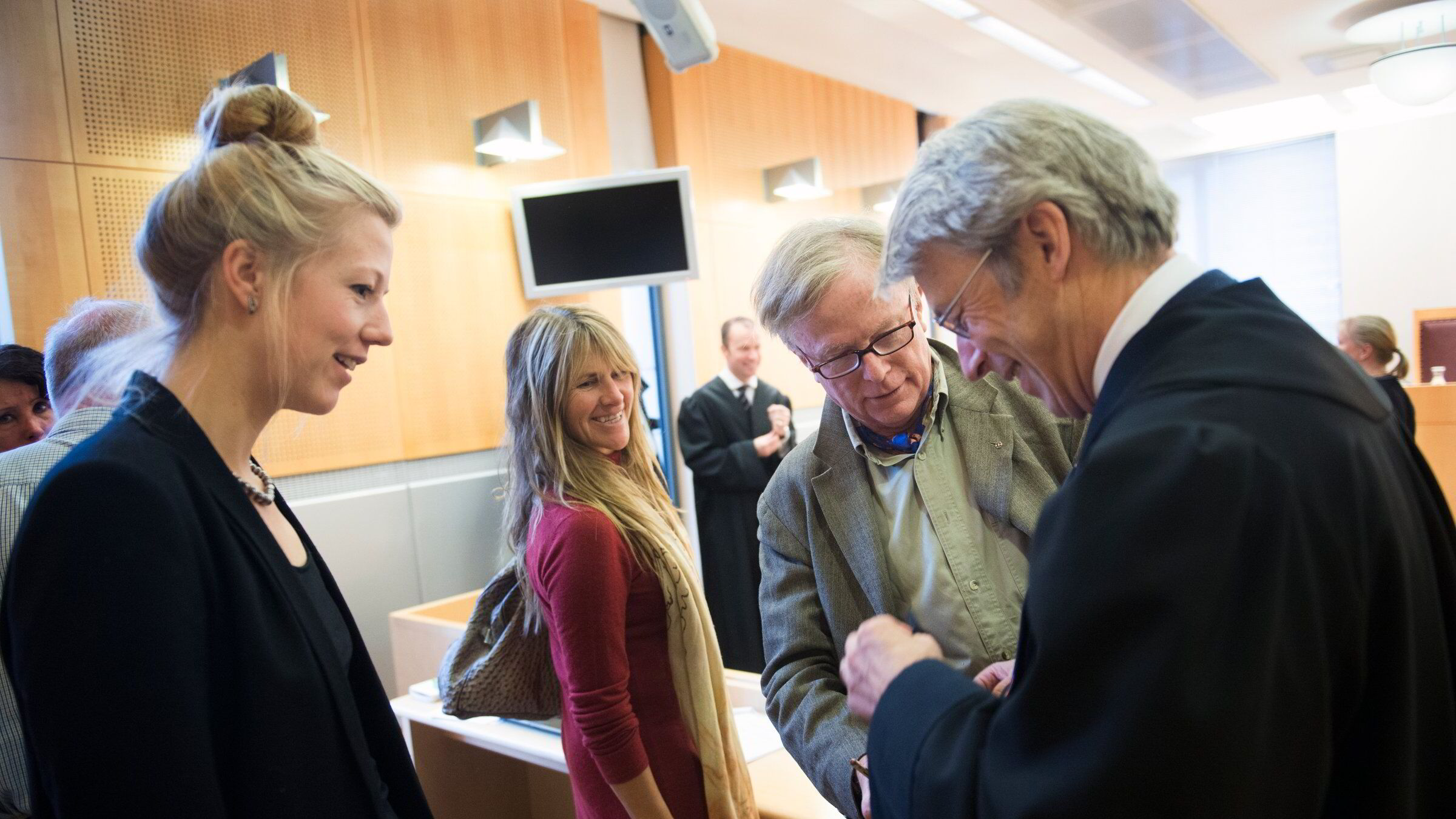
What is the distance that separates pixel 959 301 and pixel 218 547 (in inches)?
31.4

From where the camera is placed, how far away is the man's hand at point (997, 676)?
1253 millimetres

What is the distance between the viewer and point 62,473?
0.91 m

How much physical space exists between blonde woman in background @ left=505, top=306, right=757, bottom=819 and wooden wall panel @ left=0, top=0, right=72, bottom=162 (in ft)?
7.61

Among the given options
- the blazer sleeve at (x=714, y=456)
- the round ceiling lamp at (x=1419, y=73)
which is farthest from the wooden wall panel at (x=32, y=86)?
the round ceiling lamp at (x=1419, y=73)

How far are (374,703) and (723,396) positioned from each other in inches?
152

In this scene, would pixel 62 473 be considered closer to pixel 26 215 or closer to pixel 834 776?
pixel 834 776

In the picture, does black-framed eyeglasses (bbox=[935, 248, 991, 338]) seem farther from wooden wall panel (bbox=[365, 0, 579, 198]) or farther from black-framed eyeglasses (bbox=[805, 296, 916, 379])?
wooden wall panel (bbox=[365, 0, 579, 198])

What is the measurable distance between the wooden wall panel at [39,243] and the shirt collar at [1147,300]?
11.5 ft

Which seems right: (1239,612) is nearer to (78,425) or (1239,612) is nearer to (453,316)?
(78,425)

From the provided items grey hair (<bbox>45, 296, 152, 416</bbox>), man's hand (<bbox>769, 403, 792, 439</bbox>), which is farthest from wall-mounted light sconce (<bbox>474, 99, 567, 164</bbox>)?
grey hair (<bbox>45, 296, 152, 416</bbox>)

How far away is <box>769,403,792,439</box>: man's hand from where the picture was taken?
4.88m

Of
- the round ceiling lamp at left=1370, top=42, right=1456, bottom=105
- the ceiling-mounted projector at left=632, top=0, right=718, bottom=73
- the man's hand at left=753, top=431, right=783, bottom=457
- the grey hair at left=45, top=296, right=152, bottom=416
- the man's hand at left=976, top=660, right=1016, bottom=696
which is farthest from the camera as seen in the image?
the round ceiling lamp at left=1370, top=42, right=1456, bottom=105

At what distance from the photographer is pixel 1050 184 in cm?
91

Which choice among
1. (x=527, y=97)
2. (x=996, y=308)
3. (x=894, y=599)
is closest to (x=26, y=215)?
(x=527, y=97)
